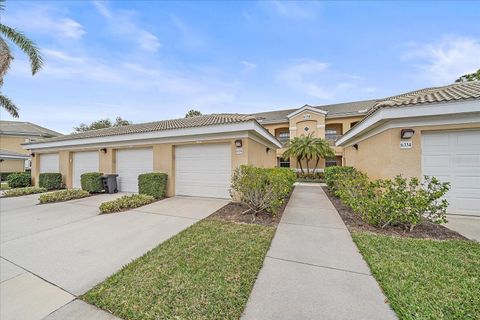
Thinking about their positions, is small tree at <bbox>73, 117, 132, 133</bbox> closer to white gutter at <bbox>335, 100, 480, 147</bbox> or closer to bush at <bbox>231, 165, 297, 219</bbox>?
bush at <bbox>231, 165, 297, 219</bbox>

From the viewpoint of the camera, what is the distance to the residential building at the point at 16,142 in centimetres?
2019

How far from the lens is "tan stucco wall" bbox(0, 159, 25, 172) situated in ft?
66.2

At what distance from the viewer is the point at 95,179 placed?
9.64 meters

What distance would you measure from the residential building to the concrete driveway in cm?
2142

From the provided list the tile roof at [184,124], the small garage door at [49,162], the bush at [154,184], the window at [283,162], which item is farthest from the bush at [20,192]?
the window at [283,162]

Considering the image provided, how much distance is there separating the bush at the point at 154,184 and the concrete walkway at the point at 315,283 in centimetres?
597

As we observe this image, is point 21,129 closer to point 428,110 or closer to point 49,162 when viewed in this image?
point 49,162

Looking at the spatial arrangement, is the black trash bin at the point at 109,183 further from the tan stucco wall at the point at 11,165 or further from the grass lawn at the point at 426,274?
the tan stucco wall at the point at 11,165

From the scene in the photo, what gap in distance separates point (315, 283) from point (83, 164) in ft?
46.4

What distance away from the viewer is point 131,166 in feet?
32.7

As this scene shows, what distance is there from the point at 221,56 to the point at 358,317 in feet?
40.7

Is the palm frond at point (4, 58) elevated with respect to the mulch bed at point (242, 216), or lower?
elevated

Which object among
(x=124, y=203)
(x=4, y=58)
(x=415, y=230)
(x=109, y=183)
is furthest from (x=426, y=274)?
(x=4, y=58)

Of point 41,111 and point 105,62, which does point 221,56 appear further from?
point 41,111
